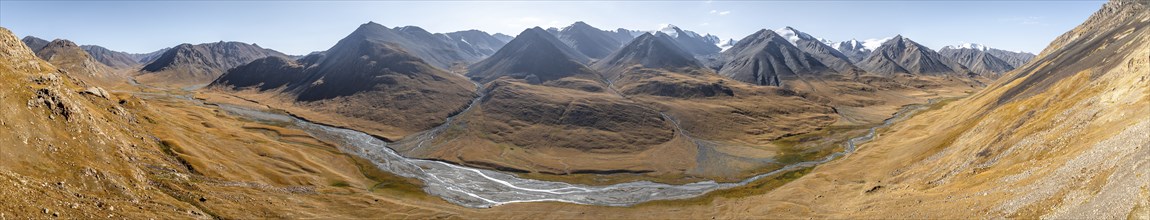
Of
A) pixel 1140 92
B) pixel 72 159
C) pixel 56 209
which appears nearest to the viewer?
pixel 56 209

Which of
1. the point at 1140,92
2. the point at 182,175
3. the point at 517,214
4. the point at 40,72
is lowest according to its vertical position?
the point at 517,214

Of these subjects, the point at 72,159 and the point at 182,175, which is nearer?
the point at 72,159

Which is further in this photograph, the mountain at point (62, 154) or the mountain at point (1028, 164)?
the mountain at point (62, 154)

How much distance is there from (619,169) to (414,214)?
224 ft

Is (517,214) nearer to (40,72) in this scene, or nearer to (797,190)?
(797,190)

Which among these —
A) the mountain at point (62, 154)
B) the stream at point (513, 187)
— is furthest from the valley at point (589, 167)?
the stream at point (513, 187)

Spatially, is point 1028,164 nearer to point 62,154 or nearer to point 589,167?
point 589,167

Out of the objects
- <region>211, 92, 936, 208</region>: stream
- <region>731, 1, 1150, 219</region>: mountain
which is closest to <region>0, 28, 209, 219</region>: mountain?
<region>211, 92, 936, 208</region>: stream

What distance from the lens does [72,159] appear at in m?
76.4

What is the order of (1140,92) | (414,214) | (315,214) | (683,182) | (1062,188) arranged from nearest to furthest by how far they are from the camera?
(1062,188) < (1140,92) < (315,214) < (414,214) < (683,182)

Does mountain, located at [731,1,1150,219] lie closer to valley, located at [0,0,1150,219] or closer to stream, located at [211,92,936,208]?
valley, located at [0,0,1150,219]

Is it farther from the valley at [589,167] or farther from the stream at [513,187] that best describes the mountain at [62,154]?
the stream at [513,187]

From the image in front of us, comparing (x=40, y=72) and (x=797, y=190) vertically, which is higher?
(x=40, y=72)

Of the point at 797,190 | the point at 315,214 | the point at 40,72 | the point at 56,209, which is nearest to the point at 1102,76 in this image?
the point at 797,190
